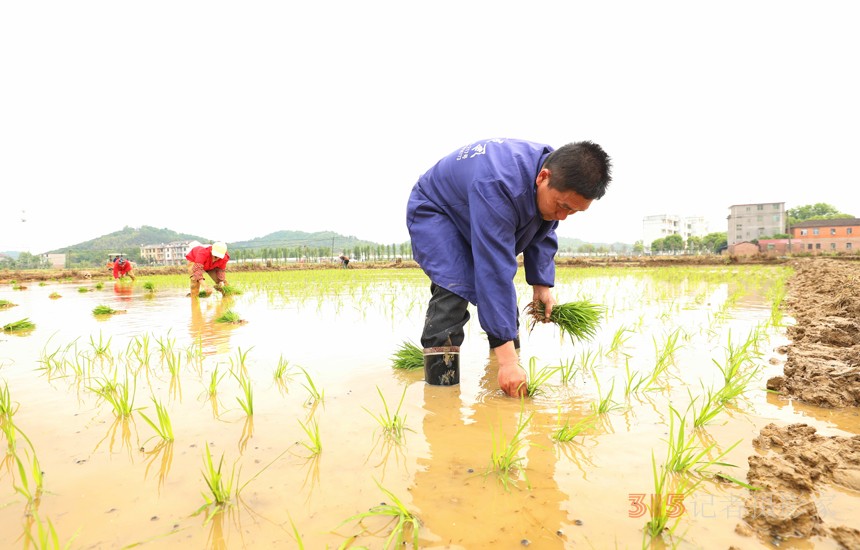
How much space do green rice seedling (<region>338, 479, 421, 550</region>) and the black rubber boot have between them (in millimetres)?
1044

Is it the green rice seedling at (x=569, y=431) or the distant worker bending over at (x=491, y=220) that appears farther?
the distant worker bending over at (x=491, y=220)

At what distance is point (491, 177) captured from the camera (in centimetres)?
186

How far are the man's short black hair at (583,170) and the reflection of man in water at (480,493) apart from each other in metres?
0.96

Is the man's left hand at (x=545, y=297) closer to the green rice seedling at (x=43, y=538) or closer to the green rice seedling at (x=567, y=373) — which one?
the green rice seedling at (x=567, y=373)

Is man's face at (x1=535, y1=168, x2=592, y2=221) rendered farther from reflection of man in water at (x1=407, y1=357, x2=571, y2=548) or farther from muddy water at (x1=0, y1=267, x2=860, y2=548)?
reflection of man in water at (x1=407, y1=357, x2=571, y2=548)

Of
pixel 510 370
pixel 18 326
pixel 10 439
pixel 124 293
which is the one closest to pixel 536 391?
pixel 510 370

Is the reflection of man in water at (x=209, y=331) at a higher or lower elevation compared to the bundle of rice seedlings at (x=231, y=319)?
lower

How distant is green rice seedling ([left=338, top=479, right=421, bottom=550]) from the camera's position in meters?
0.92

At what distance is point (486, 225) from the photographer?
71.8 inches

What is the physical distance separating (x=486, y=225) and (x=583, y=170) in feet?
1.49

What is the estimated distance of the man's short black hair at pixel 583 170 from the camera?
5.50 feet

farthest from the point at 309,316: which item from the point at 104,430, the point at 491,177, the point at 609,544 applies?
the point at 609,544

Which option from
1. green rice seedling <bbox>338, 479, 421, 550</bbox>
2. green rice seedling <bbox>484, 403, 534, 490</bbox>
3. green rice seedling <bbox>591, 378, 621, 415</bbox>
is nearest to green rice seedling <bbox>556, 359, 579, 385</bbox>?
green rice seedling <bbox>591, 378, 621, 415</bbox>

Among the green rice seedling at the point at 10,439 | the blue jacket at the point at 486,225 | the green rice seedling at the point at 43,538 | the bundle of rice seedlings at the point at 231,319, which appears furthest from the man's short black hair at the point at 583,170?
the bundle of rice seedlings at the point at 231,319
